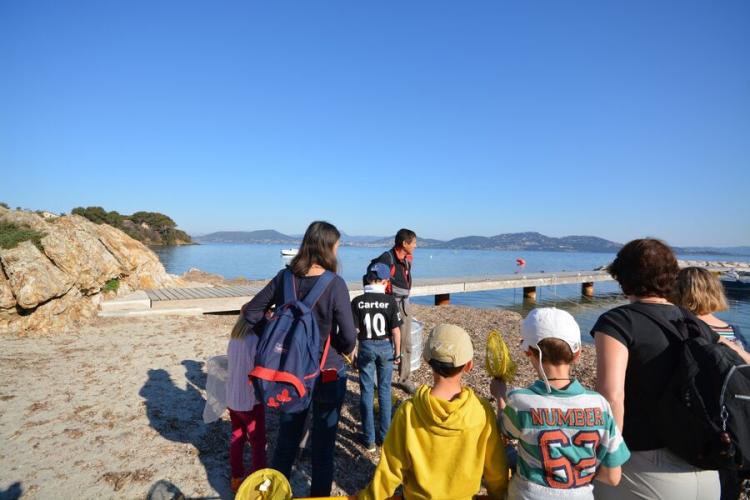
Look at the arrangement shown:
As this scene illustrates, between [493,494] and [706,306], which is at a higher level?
[706,306]

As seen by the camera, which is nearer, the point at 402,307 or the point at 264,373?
the point at 264,373

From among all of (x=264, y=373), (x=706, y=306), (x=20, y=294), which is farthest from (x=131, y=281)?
(x=706, y=306)

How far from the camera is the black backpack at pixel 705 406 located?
1.39 meters

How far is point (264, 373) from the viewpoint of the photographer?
2.10 m

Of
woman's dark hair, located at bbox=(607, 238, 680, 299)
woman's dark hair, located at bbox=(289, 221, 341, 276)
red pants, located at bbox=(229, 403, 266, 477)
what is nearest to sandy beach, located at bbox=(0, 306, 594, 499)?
red pants, located at bbox=(229, 403, 266, 477)

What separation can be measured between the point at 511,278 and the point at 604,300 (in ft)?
25.3

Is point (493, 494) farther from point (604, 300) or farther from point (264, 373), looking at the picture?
point (604, 300)

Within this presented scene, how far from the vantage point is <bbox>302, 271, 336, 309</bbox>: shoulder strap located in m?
2.38

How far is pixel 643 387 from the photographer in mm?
1617

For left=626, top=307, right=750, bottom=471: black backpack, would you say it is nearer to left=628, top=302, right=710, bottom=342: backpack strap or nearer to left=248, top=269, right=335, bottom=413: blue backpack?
left=628, top=302, right=710, bottom=342: backpack strap

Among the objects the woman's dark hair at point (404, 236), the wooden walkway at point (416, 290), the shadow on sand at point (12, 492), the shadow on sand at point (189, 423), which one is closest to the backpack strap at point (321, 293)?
the shadow on sand at point (189, 423)

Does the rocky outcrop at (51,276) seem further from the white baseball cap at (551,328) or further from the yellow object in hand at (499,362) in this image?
the white baseball cap at (551,328)

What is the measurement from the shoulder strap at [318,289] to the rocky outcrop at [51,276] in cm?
794

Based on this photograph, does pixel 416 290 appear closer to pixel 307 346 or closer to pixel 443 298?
pixel 443 298
